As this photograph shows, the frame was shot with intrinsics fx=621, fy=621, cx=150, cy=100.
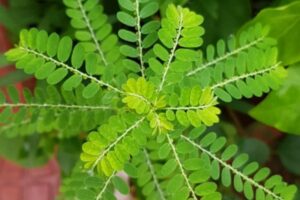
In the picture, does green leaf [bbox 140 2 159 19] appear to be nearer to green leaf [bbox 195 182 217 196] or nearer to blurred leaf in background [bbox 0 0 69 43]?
green leaf [bbox 195 182 217 196]

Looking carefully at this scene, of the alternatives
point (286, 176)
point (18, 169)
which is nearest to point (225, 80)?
point (286, 176)

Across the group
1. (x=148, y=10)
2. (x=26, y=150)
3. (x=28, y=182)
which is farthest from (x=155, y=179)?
(x=28, y=182)

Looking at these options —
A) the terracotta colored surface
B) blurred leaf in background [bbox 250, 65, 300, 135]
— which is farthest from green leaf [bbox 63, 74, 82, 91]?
the terracotta colored surface

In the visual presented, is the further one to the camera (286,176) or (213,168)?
(286,176)

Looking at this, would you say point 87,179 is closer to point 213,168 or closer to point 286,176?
point 213,168

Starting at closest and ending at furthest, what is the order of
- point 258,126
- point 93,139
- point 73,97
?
point 93,139, point 73,97, point 258,126

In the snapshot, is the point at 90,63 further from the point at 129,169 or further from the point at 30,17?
the point at 30,17

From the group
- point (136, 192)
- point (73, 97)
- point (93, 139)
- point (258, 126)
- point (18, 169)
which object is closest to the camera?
point (93, 139)

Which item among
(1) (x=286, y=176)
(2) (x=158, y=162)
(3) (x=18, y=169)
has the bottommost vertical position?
(3) (x=18, y=169)
